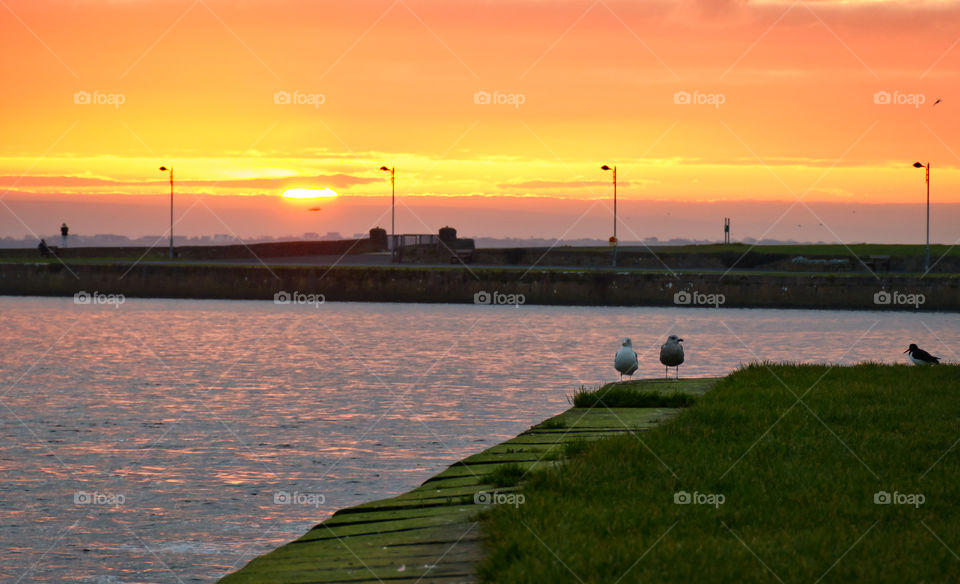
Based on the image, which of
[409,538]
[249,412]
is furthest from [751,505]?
[249,412]

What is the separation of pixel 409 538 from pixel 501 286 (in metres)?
67.0

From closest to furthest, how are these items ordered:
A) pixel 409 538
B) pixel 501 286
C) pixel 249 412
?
pixel 409 538, pixel 249 412, pixel 501 286

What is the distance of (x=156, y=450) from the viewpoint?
18.4 meters

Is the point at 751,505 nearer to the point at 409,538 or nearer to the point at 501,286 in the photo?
the point at 409,538

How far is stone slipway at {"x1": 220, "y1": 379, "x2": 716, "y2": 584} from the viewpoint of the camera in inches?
326

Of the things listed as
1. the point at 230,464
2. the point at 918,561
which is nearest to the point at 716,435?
the point at 918,561

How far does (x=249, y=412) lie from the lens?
23484 mm

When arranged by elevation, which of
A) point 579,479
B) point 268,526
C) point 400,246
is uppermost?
point 400,246

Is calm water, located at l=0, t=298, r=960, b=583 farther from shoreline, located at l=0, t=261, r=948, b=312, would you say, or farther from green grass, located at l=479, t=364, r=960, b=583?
shoreline, located at l=0, t=261, r=948, b=312

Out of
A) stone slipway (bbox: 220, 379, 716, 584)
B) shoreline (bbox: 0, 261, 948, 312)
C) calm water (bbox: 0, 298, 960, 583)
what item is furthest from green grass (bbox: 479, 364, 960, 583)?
shoreline (bbox: 0, 261, 948, 312)

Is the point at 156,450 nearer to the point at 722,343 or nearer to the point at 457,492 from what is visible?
the point at 457,492

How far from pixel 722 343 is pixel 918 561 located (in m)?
40.0

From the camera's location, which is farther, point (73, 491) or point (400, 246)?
point (400, 246)

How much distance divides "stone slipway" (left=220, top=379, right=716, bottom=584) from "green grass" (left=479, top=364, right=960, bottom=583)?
12.1 inches
